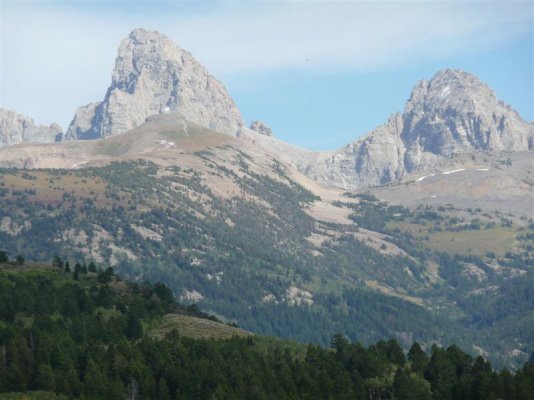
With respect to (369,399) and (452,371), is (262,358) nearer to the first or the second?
(369,399)

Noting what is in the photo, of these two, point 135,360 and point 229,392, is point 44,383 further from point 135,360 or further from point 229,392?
point 229,392

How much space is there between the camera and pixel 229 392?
168125 millimetres

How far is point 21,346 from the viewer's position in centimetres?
17650

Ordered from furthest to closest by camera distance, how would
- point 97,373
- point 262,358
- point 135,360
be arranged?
point 262,358 → point 135,360 → point 97,373

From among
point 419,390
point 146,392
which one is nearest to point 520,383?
point 419,390

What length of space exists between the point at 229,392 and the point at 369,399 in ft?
89.1

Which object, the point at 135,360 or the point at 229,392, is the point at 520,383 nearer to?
the point at 229,392

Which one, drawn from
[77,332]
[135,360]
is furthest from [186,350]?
[77,332]

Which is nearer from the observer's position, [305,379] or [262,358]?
[305,379]

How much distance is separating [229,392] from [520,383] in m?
47.0

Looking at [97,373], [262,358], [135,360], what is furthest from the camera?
[262,358]

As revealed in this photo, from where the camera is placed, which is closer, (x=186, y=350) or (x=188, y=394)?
(x=188, y=394)

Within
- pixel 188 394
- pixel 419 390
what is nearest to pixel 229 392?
pixel 188 394

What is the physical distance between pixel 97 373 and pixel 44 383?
8273mm
